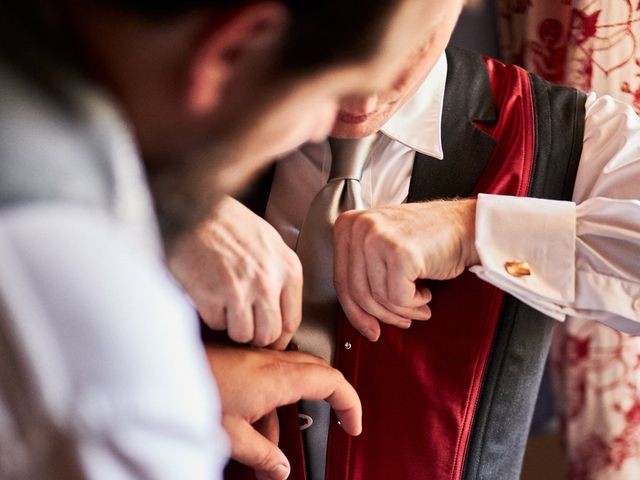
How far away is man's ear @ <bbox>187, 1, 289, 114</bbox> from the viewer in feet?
1.00

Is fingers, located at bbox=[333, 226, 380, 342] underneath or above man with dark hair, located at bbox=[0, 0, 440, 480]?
underneath

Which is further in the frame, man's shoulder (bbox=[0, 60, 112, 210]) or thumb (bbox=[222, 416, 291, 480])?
thumb (bbox=[222, 416, 291, 480])

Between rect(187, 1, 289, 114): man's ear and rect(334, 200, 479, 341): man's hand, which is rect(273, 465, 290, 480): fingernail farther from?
rect(187, 1, 289, 114): man's ear

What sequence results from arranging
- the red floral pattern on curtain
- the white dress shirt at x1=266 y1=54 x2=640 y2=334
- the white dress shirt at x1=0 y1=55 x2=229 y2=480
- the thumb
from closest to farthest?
the white dress shirt at x1=0 y1=55 x2=229 y2=480 < the thumb < the white dress shirt at x1=266 y1=54 x2=640 y2=334 < the red floral pattern on curtain

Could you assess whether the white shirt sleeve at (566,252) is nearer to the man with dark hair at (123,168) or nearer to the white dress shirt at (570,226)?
the white dress shirt at (570,226)

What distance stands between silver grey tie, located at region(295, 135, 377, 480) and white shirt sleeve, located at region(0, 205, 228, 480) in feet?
1.72

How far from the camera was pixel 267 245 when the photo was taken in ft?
2.42

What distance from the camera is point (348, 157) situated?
85 cm

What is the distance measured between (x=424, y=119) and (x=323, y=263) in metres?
0.20

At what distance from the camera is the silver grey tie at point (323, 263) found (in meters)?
0.83

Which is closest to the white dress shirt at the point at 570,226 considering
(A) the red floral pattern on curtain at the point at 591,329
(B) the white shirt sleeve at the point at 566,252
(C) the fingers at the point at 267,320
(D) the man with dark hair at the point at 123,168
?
(B) the white shirt sleeve at the point at 566,252

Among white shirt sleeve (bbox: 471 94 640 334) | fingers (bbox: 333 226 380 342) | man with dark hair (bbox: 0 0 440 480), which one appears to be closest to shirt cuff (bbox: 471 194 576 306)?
white shirt sleeve (bbox: 471 94 640 334)

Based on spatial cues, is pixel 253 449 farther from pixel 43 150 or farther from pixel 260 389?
pixel 43 150

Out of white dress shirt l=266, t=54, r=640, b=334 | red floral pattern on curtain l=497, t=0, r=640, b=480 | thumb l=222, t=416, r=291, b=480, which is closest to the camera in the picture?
thumb l=222, t=416, r=291, b=480
